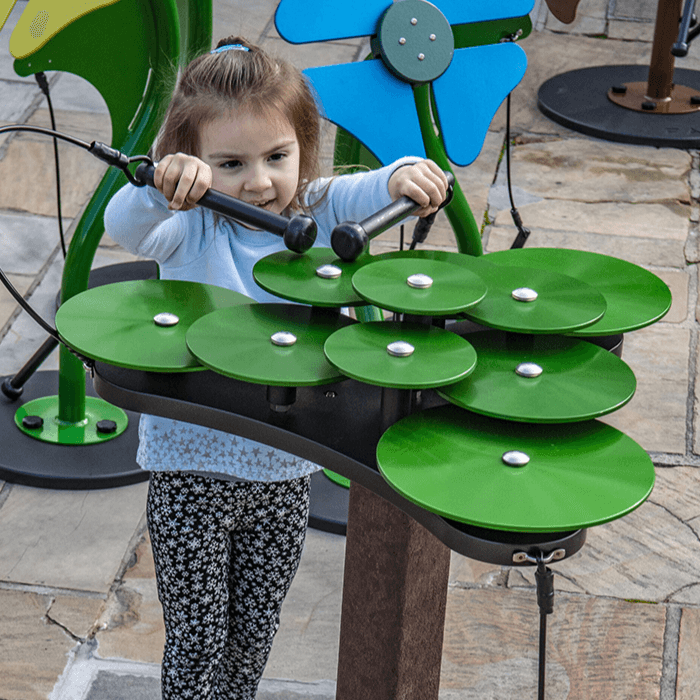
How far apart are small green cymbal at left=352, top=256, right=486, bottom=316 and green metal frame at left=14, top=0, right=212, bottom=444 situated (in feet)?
4.00

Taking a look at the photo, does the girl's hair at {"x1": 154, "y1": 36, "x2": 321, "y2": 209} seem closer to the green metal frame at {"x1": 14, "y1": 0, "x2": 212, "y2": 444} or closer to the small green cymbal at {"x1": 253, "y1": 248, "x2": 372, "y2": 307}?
the small green cymbal at {"x1": 253, "y1": 248, "x2": 372, "y2": 307}

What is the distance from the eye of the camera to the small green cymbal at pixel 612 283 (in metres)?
1.20

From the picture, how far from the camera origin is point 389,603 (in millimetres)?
1488

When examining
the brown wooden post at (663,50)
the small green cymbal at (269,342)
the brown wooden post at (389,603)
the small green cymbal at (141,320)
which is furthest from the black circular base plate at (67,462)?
the brown wooden post at (663,50)

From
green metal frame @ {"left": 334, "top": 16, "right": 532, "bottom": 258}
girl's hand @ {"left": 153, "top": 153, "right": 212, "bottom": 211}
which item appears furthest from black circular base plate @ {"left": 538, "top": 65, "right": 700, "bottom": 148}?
girl's hand @ {"left": 153, "top": 153, "right": 212, "bottom": 211}

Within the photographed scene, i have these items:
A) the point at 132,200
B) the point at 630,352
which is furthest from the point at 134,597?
the point at 630,352

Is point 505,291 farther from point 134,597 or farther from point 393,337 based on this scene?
point 134,597

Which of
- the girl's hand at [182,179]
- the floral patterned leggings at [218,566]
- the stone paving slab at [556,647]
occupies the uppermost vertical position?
the girl's hand at [182,179]

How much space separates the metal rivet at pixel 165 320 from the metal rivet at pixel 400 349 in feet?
0.88

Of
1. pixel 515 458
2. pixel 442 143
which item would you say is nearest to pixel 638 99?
pixel 442 143

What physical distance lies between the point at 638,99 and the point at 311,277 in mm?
3766

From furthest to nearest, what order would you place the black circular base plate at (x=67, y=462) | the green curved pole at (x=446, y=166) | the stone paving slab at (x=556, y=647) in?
the black circular base plate at (x=67, y=462) → the green curved pole at (x=446, y=166) → the stone paving slab at (x=556, y=647)

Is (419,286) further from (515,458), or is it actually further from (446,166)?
(446,166)

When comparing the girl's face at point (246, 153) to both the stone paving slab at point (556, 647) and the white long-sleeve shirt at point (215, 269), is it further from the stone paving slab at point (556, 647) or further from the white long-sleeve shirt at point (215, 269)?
the stone paving slab at point (556, 647)
